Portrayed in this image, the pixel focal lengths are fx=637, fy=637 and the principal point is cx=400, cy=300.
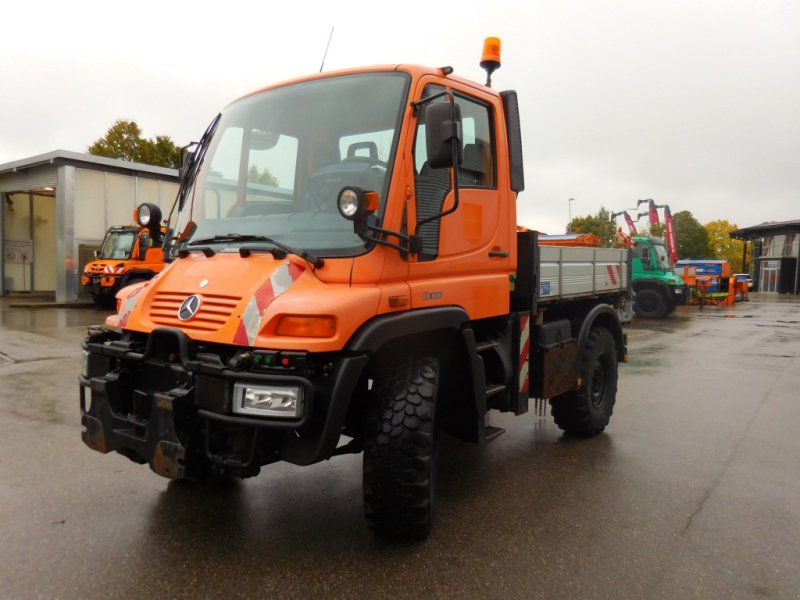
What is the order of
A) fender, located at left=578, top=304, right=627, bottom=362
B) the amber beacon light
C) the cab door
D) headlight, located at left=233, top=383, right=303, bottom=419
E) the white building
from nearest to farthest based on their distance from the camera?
headlight, located at left=233, top=383, right=303, bottom=419, the cab door, the amber beacon light, fender, located at left=578, top=304, right=627, bottom=362, the white building

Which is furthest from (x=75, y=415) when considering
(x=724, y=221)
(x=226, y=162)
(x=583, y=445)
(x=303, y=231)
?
(x=724, y=221)

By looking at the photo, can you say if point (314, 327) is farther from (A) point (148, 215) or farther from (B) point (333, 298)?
(A) point (148, 215)

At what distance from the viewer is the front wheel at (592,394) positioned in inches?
214

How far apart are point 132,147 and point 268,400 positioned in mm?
38719

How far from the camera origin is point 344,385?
9.52 feet

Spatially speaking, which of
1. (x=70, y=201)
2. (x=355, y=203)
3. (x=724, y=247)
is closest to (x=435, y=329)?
(x=355, y=203)

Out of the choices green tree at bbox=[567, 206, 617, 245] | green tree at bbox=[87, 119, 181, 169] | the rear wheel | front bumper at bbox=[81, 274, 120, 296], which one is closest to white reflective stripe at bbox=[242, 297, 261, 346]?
front bumper at bbox=[81, 274, 120, 296]

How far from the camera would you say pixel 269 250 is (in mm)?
3299

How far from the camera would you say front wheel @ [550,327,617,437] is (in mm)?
5438

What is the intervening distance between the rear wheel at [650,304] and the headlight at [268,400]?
19.3 metres

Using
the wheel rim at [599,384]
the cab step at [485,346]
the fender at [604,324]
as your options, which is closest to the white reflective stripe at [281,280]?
the cab step at [485,346]

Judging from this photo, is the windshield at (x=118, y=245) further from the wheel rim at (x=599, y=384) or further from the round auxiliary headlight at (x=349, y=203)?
the round auxiliary headlight at (x=349, y=203)

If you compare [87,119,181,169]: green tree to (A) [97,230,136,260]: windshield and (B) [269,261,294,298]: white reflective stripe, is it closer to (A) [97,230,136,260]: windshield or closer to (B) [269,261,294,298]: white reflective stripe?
(A) [97,230,136,260]: windshield

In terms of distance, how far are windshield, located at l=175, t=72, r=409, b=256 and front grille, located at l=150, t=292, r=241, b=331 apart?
0.42 m
